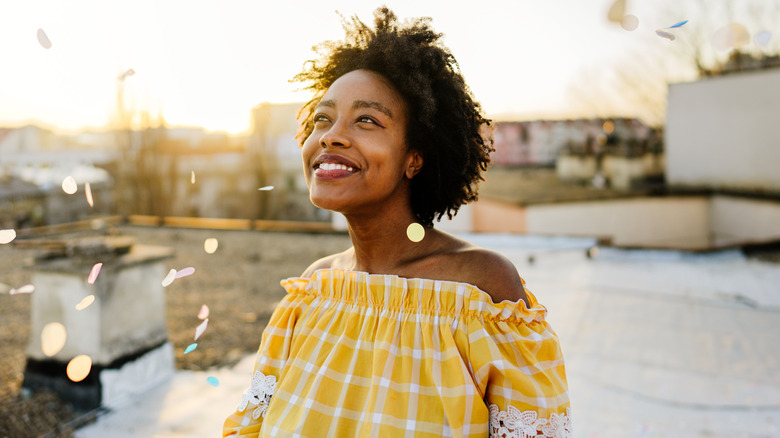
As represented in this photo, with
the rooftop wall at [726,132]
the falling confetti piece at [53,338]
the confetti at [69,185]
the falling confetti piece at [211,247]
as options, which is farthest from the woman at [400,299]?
the rooftop wall at [726,132]

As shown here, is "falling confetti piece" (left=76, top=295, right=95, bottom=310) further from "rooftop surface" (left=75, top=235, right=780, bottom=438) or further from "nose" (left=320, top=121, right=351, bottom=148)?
"nose" (left=320, top=121, right=351, bottom=148)

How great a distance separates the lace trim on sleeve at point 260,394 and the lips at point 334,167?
2.00 feet

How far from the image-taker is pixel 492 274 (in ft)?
4.38

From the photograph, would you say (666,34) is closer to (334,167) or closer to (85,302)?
(334,167)

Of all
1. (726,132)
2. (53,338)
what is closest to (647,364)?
(53,338)

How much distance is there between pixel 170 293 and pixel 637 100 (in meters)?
24.8

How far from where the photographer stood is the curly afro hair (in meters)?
1.45

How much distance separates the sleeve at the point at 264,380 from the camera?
60.0 inches

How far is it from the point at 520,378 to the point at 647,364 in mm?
3733

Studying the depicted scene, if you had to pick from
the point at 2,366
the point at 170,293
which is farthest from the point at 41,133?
the point at 2,366

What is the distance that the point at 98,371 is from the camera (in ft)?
12.0

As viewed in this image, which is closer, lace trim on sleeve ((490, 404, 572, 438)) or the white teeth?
lace trim on sleeve ((490, 404, 572, 438))

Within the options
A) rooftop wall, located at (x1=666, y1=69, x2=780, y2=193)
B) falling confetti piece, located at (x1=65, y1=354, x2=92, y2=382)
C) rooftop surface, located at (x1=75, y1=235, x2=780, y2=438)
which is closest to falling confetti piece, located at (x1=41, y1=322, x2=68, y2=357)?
falling confetti piece, located at (x1=65, y1=354, x2=92, y2=382)

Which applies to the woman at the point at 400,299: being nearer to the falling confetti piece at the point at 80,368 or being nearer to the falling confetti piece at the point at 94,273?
the falling confetti piece at the point at 94,273
